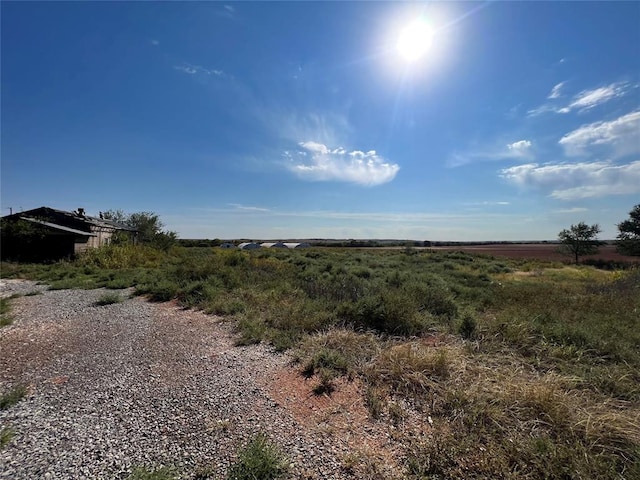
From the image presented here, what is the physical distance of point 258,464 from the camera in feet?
8.21

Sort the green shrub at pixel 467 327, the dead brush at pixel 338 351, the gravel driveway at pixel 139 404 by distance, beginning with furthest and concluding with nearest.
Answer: the green shrub at pixel 467 327
the dead brush at pixel 338 351
the gravel driveway at pixel 139 404

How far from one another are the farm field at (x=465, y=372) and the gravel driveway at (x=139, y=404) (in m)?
0.41

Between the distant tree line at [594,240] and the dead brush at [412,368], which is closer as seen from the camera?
the dead brush at [412,368]

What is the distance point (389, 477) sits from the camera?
2527 mm

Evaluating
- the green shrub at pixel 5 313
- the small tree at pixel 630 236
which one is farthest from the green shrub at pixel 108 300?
the small tree at pixel 630 236

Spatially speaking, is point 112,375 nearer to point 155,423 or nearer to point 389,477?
point 155,423

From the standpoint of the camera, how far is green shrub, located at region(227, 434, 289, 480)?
244 centimetres

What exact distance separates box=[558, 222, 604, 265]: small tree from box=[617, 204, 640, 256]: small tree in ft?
12.1

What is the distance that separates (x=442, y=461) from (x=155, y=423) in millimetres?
2940

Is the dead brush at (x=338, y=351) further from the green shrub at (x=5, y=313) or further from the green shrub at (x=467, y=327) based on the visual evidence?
the green shrub at (x=5, y=313)

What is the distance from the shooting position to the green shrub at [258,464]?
8.00 ft

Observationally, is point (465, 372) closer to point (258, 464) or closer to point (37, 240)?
point (258, 464)

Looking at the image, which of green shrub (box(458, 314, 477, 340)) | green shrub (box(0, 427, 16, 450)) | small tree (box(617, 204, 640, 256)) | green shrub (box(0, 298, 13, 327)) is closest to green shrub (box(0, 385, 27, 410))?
green shrub (box(0, 427, 16, 450))

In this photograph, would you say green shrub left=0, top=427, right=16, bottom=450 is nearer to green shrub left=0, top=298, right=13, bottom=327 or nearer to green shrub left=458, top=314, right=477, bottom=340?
green shrub left=0, top=298, right=13, bottom=327
